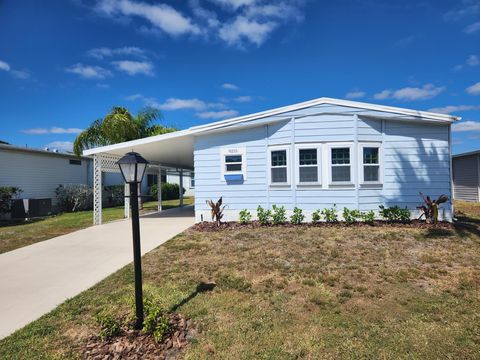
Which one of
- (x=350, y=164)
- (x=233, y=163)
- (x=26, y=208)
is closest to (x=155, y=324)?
(x=233, y=163)

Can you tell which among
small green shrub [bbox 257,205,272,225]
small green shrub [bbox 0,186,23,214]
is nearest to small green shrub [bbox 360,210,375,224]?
small green shrub [bbox 257,205,272,225]

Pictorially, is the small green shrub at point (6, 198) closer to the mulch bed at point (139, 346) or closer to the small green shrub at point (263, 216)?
the small green shrub at point (263, 216)

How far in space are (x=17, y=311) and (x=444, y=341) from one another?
517 cm

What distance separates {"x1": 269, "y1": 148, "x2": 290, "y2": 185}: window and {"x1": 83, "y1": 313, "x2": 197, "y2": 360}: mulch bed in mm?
7212

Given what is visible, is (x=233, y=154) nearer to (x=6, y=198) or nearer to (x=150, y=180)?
(x=6, y=198)

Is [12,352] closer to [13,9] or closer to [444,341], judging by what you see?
[444,341]

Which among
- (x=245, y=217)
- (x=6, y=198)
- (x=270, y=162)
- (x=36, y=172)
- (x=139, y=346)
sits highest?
(x=36, y=172)

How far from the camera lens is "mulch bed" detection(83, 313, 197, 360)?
9.75 ft

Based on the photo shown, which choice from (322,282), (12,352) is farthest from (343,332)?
(12,352)

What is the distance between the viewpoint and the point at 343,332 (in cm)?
327

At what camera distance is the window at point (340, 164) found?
32.1 ft

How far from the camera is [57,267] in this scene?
6.04 meters

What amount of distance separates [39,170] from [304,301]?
1732 centimetres

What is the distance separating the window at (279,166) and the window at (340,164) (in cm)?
149
